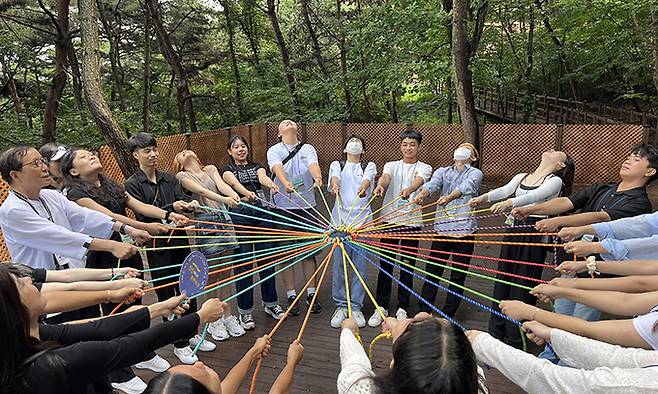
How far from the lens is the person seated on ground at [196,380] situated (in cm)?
122

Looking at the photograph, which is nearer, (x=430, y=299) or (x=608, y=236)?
(x=608, y=236)

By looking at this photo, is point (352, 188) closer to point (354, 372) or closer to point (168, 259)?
point (168, 259)

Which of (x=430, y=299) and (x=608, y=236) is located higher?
(x=608, y=236)

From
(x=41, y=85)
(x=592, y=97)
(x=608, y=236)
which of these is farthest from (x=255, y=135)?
(x=592, y=97)

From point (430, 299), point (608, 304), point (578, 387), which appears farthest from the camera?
point (430, 299)

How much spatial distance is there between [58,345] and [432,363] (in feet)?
4.71

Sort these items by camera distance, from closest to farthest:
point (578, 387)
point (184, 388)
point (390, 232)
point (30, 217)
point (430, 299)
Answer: point (184, 388) < point (578, 387) < point (30, 217) < point (390, 232) < point (430, 299)

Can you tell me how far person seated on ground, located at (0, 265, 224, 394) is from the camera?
1.39 meters

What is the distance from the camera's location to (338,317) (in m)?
4.16

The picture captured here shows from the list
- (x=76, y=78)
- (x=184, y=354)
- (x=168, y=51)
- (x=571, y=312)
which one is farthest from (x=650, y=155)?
(x=76, y=78)

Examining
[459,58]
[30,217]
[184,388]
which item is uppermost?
[459,58]

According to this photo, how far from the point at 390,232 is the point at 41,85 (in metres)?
15.4

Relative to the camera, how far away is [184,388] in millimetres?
1221

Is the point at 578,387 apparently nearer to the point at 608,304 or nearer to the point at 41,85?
the point at 608,304
